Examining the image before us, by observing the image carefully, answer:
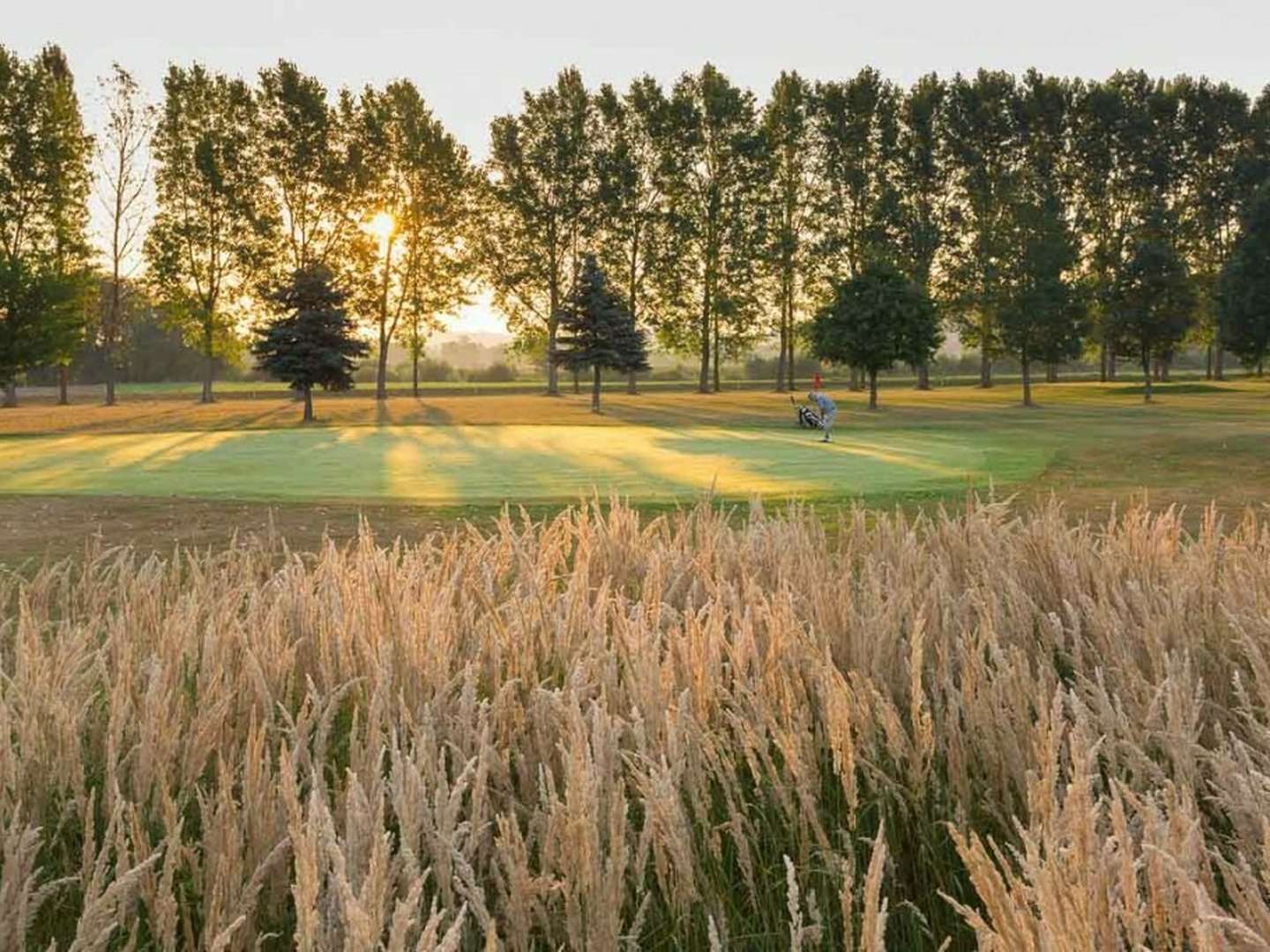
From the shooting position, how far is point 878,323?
45812 millimetres

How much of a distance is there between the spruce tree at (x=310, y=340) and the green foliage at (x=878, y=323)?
1972 cm

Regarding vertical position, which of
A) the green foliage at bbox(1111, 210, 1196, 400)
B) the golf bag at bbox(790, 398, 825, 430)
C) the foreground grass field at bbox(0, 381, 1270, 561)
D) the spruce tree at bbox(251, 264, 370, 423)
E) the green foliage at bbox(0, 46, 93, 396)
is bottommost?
the foreground grass field at bbox(0, 381, 1270, 561)

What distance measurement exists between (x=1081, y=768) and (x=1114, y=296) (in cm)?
5471

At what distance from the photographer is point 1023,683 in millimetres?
2984

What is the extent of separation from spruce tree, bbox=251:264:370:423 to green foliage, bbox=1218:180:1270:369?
39.0 m

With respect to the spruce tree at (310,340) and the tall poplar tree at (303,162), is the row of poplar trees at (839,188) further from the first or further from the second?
the spruce tree at (310,340)

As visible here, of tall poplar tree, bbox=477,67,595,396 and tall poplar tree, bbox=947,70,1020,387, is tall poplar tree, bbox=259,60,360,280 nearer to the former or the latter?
tall poplar tree, bbox=477,67,595,396

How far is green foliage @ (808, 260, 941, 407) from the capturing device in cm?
4562

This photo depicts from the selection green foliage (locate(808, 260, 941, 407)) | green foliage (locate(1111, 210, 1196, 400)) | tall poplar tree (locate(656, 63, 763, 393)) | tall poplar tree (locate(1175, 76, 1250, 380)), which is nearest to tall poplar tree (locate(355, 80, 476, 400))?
tall poplar tree (locate(656, 63, 763, 393))

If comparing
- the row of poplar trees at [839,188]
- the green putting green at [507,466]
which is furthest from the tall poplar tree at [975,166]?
the green putting green at [507,466]

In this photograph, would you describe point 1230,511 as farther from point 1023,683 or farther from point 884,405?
point 884,405

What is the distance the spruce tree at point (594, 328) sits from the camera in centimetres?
4831

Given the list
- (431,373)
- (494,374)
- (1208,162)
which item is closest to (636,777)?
(1208,162)

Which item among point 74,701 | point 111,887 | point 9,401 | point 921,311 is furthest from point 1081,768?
point 9,401
